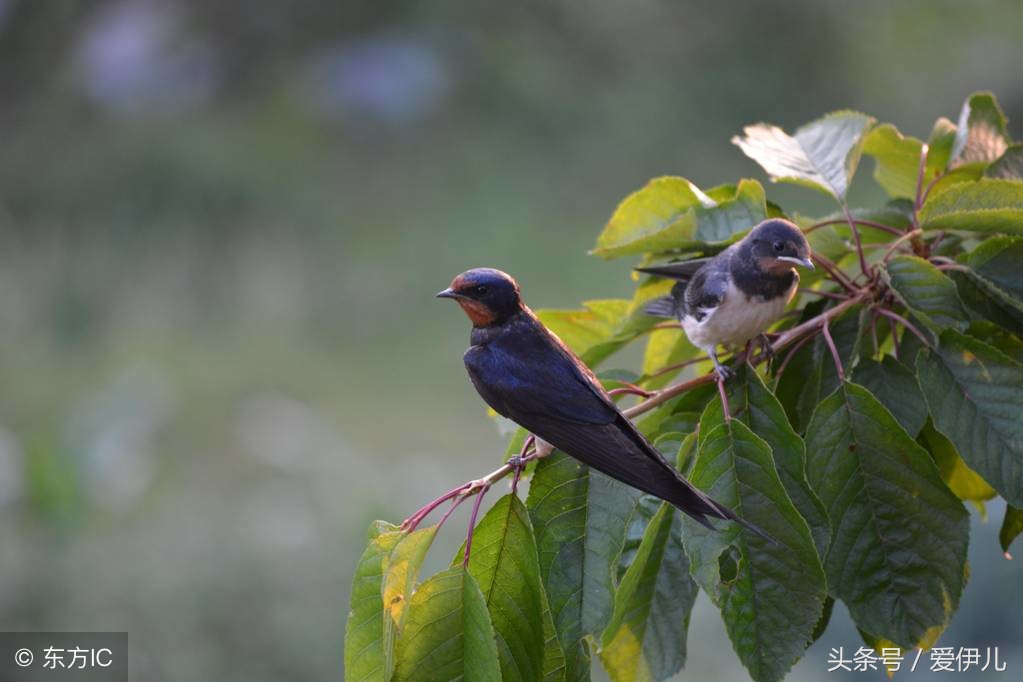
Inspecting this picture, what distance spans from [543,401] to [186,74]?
36.7ft

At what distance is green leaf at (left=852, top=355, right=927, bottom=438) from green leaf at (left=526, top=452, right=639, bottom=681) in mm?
388

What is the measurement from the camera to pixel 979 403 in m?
1.62

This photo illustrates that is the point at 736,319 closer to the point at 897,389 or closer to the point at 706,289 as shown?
the point at 706,289

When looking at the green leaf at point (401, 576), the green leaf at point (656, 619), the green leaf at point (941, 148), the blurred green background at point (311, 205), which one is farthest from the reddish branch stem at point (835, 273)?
the blurred green background at point (311, 205)

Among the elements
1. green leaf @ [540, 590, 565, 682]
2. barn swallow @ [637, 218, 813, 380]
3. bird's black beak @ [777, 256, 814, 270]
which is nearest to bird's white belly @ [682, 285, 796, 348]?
barn swallow @ [637, 218, 813, 380]

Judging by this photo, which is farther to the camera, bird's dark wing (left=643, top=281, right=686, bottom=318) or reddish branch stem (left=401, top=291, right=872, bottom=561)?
bird's dark wing (left=643, top=281, right=686, bottom=318)

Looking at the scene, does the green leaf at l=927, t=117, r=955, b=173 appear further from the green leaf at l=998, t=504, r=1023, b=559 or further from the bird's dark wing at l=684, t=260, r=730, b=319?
the green leaf at l=998, t=504, r=1023, b=559

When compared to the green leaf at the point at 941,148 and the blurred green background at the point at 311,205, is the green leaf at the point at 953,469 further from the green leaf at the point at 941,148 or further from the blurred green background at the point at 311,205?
the blurred green background at the point at 311,205

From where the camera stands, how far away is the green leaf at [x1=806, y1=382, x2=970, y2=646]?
5.26 ft

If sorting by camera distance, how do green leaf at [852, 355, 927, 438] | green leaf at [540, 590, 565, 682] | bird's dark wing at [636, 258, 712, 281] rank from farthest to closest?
1. bird's dark wing at [636, 258, 712, 281]
2. green leaf at [852, 355, 927, 438]
3. green leaf at [540, 590, 565, 682]

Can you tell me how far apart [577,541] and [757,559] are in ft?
0.78

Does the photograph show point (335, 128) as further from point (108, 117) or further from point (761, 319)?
point (761, 319)

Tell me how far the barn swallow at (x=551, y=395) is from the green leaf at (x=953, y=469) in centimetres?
45

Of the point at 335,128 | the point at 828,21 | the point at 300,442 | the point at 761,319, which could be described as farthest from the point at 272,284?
the point at 761,319
